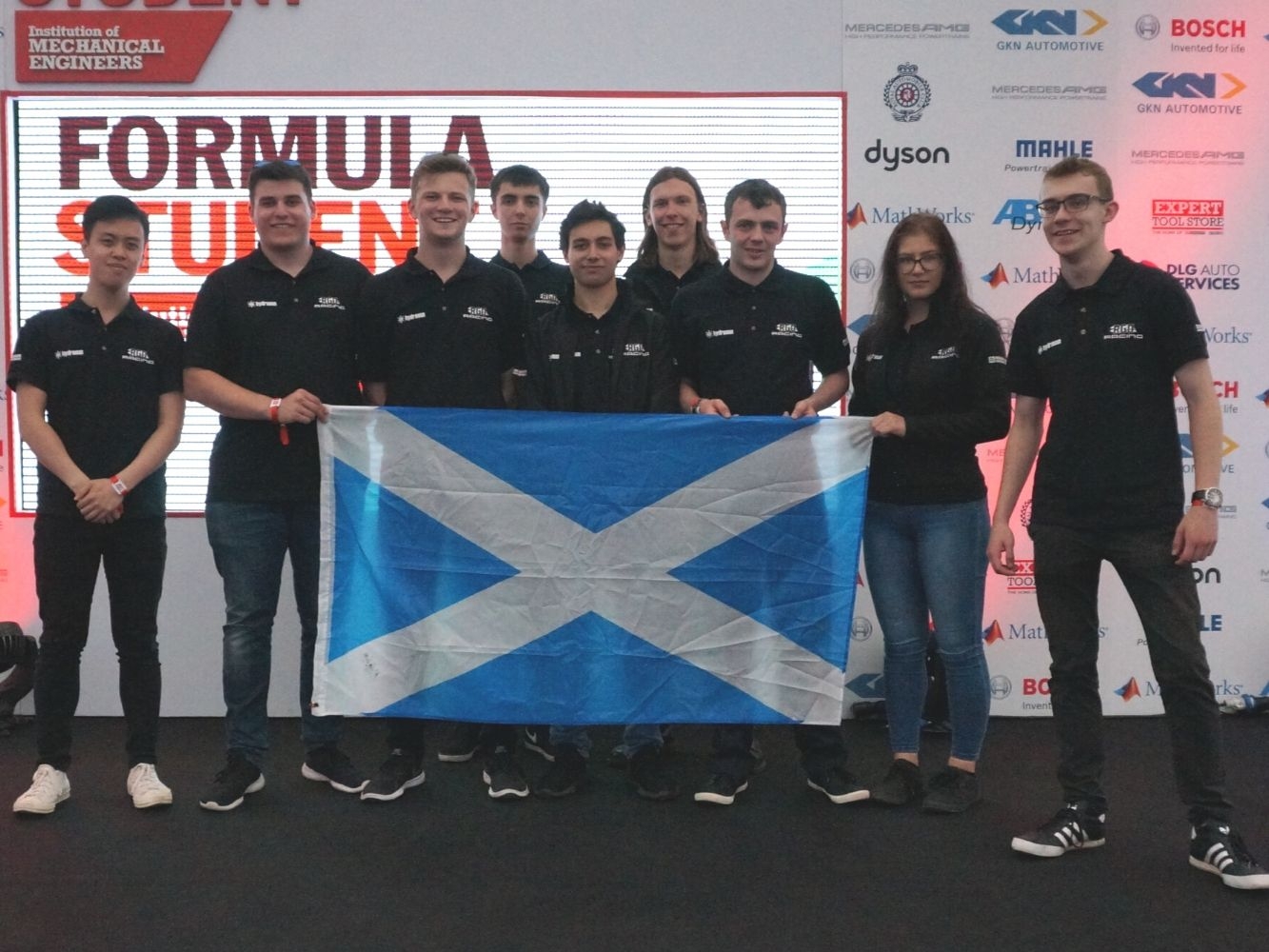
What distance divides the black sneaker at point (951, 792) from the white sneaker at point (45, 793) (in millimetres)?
2386

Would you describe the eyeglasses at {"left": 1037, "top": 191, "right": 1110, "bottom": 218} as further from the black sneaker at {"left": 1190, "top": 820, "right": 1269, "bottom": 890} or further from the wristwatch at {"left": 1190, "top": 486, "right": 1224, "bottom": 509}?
the black sneaker at {"left": 1190, "top": 820, "right": 1269, "bottom": 890}

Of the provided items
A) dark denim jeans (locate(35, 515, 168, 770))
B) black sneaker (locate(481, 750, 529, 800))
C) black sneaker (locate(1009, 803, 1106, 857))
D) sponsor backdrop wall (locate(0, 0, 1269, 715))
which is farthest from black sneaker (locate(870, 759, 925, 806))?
dark denim jeans (locate(35, 515, 168, 770))

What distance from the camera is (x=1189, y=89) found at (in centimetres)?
430

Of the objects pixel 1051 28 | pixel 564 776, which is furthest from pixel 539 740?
pixel 1051 28

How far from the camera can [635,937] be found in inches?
88.4

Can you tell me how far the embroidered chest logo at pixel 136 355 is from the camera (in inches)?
120

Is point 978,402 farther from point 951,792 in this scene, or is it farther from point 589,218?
point 589,218

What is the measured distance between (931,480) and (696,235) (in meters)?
1.23

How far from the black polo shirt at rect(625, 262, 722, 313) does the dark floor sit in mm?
1507

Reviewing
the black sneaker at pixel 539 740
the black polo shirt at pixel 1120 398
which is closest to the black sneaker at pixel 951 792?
the black polo shirt at pixel 1120 398

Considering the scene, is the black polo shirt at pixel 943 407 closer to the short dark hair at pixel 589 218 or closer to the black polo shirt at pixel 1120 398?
the black polo shirt at pixel 1120 398

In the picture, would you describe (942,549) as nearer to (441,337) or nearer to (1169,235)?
(441,337)

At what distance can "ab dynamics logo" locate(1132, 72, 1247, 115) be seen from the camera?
14.1 ft

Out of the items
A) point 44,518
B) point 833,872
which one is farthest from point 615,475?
point 44,518
